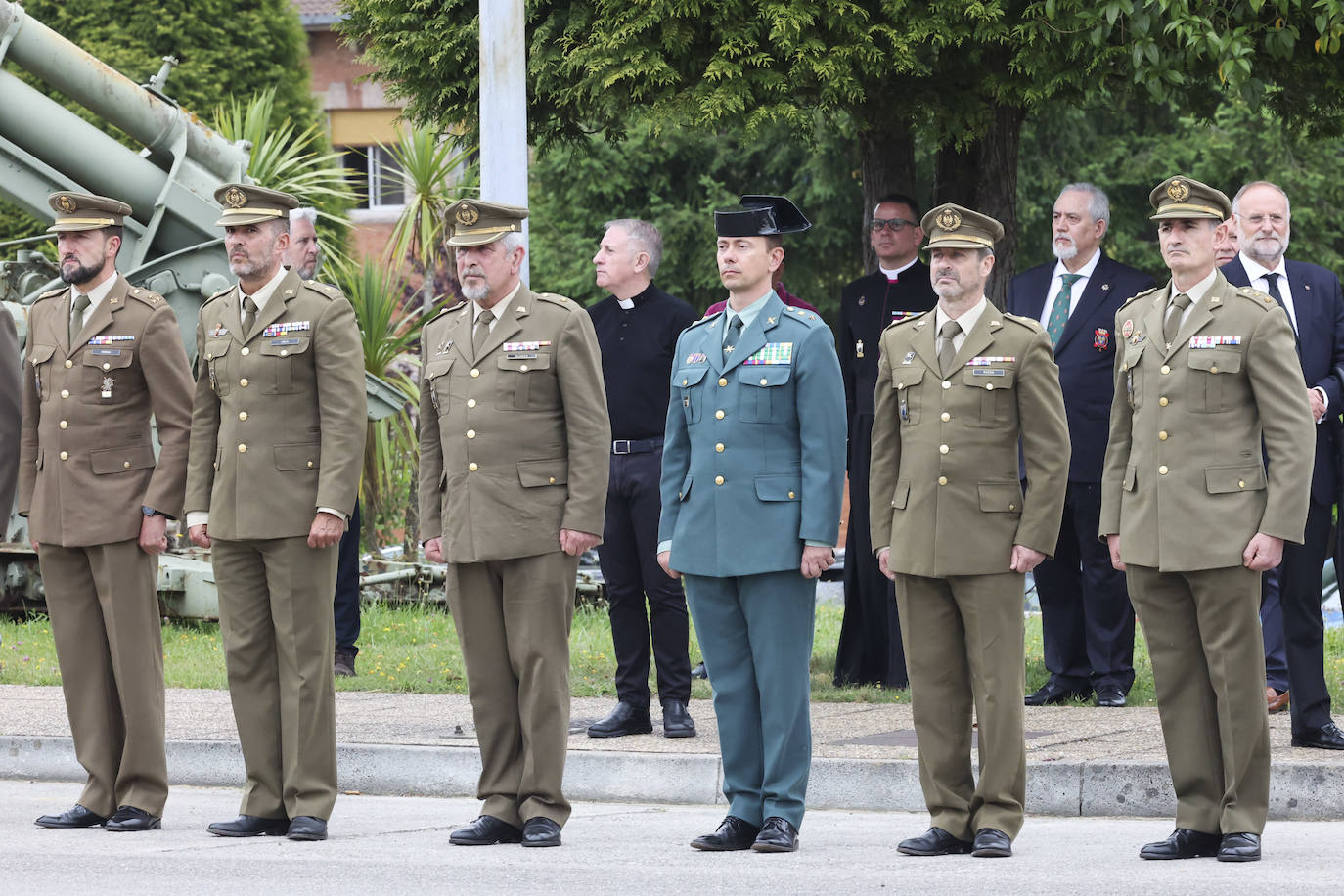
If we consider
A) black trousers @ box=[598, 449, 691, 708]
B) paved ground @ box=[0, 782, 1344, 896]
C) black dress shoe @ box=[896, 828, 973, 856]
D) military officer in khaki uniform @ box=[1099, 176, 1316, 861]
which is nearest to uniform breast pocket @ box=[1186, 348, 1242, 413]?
military officer in khaki uniform @ box=[1099, 176, 1316, 861]

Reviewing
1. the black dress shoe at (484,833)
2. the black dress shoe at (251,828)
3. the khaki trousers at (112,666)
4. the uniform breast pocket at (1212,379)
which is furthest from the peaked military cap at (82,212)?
the uniform breast pocket at (1212,379)

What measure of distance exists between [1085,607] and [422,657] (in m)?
3.97

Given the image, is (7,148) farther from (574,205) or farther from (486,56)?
(574,205)

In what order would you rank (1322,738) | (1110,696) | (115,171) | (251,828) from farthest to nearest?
1. (115,171)
2. (1110,696)
3. (1322,738)
4. (251,828)

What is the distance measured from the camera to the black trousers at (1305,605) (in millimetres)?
7867

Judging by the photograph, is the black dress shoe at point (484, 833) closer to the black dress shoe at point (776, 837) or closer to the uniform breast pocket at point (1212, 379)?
the black dress shoe at point (776, 837)

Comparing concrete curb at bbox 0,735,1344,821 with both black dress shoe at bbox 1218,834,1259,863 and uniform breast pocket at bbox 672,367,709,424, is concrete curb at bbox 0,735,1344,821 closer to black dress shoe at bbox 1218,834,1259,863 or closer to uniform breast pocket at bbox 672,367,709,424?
black dress shoe at bbox 1218,834,1259,863

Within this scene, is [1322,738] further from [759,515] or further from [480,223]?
[480,223]

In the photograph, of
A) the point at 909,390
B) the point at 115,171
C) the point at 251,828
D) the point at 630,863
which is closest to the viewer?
the point at 630,863

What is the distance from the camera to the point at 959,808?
6.44 metres

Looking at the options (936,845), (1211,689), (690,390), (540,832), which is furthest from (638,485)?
(1211,689)

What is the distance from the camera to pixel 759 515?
6.50m

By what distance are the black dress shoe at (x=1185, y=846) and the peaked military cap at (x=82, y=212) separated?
4.08 metres

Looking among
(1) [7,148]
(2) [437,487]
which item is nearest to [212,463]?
(2) [437,487]
